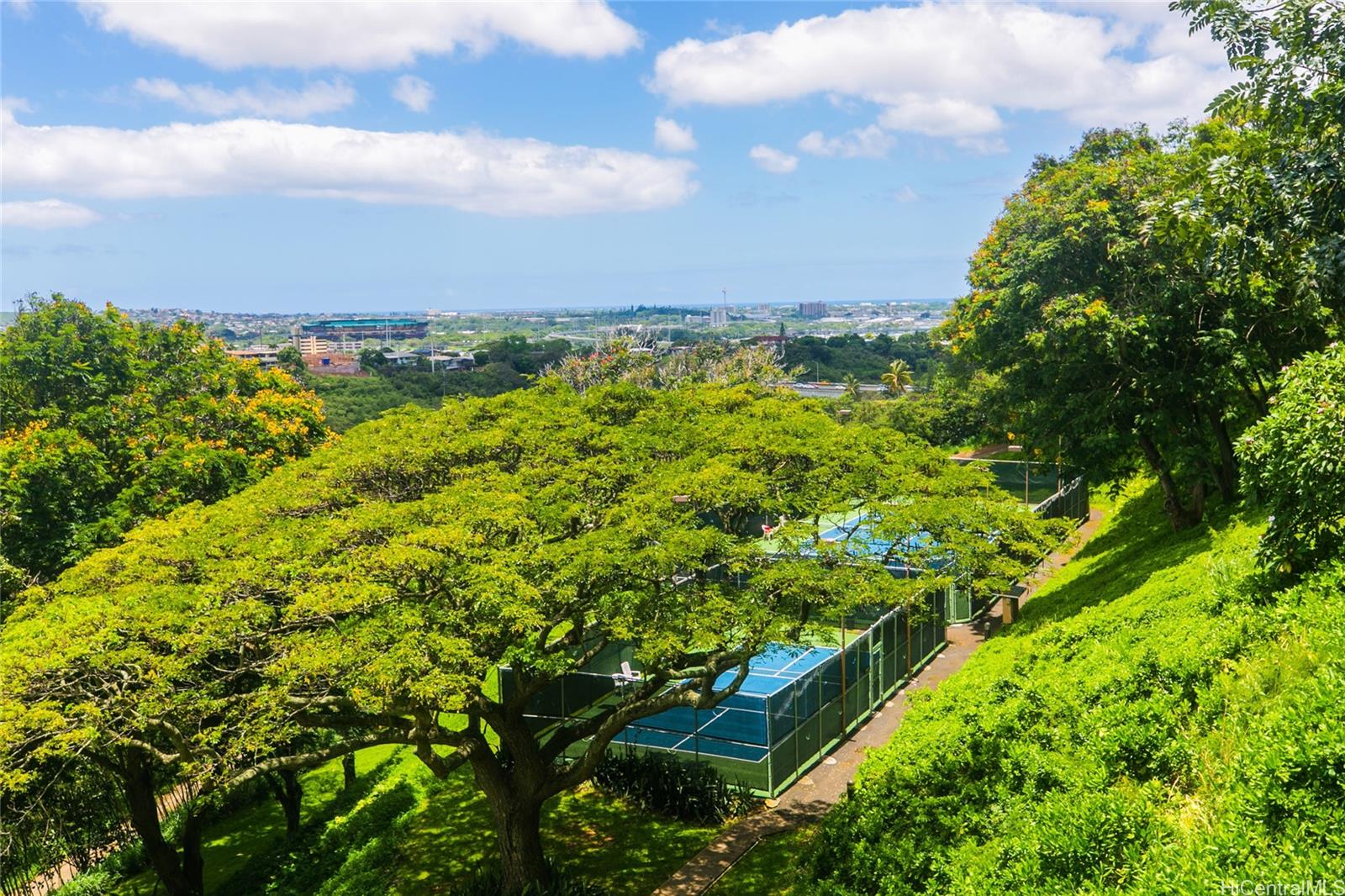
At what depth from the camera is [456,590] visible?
9.88 metres

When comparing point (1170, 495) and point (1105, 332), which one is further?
point (1170, 495)

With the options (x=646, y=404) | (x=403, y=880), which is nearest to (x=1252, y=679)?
(x=646, y=404)

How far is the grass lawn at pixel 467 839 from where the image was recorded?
12906 mm

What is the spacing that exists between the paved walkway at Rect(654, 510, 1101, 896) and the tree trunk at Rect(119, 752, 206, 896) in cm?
696

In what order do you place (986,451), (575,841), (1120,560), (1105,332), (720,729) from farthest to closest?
(986,451) < (1120,560) < (720,729) < (1105,332) < (575,841)

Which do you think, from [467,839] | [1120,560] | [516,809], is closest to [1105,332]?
[1120,560]

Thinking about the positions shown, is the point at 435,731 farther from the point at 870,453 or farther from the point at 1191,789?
the point at 1191,789

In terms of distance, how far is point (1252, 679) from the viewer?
20.5ft

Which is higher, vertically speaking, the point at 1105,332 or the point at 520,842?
the point at 1105,332

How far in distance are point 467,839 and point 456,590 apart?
6564 millimetres

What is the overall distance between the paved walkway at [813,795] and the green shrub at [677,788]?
0.44 metres

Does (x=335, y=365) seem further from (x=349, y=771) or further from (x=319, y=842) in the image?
(x=319, y=842)

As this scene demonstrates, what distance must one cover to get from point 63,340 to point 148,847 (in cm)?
1447

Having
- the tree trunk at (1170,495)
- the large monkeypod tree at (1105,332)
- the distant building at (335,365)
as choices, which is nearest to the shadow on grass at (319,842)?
the large monkeypod tree at (1105,332)
